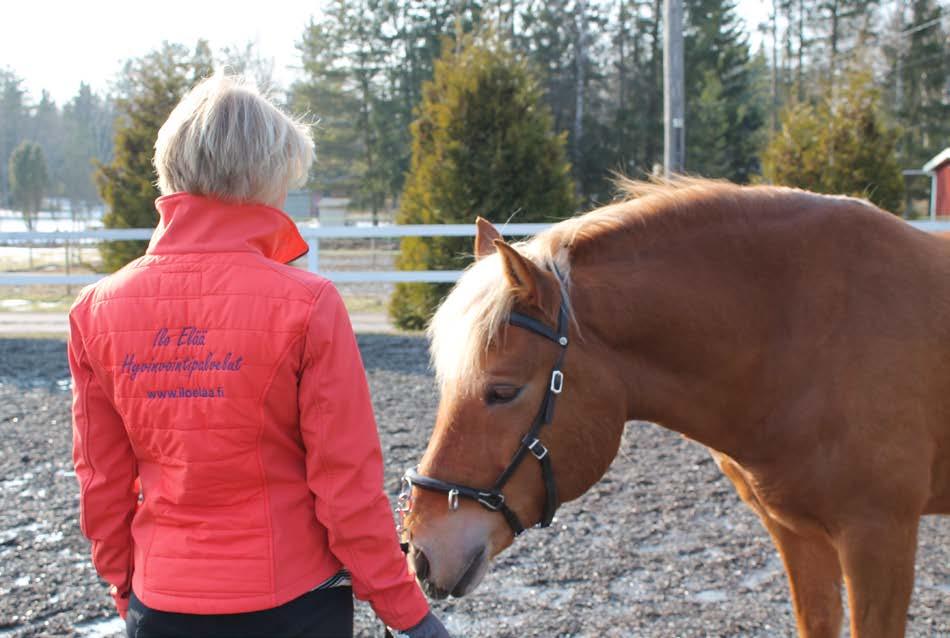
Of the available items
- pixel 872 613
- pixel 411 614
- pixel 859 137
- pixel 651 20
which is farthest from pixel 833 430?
pixel 651 20

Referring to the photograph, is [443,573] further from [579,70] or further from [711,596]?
[579,70]

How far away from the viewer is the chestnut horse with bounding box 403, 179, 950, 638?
201 cm

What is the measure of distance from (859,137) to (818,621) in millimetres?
11369

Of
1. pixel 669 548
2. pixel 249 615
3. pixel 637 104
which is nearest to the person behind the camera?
pixel 249 615

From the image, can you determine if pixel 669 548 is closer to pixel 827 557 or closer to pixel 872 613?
pixel 827 557

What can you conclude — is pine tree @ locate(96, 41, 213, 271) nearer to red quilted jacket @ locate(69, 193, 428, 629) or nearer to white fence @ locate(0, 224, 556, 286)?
white fence @ locate(0, 224, 556, 286)

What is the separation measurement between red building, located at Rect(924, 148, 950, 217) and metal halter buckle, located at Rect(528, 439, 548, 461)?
2753 centimetres

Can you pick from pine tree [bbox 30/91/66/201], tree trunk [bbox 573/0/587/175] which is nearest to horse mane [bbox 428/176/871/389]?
tree trunk [bbox 573/0/587/175]

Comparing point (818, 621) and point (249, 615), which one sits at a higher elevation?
point (249, 615)

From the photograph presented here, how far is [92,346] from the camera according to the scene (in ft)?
5.16

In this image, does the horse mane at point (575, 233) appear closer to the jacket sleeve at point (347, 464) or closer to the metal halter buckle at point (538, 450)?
the metal halter buckle at point (538, 450)

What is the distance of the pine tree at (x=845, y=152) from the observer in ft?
40.1

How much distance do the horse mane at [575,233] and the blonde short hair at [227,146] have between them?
61cm

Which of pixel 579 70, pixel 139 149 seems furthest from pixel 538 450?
pixel 579 70
